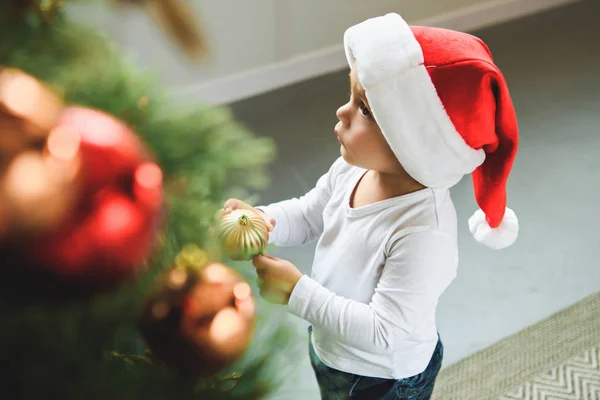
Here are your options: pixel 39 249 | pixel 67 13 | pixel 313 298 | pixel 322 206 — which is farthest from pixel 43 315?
pixel 322 206

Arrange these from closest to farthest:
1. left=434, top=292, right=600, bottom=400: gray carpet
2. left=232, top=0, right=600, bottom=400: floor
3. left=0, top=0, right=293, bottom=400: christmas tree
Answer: left=0, top=0, right=293, bottom=400: christmas tree, left=434, top=292, right=600, bottom=400: gray carpet, left=232, top=0, right=600, bottom=400: floor

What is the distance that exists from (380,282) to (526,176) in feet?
4.39

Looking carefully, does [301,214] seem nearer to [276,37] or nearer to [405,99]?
[405,99]

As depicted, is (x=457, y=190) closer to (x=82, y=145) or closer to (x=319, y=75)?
(x=319, y=75)

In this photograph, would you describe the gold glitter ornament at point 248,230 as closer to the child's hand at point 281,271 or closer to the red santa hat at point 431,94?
the child's hand at point 281,271

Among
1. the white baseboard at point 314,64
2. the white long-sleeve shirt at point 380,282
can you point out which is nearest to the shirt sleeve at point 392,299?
the white long-sleeve shirt at point 380,282

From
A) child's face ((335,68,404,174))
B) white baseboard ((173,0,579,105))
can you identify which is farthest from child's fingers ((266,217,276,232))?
white baseboard ((173,0,579,105))

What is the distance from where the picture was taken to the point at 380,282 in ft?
2.66

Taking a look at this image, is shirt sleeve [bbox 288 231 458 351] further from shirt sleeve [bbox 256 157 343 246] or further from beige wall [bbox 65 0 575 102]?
beige wall [bbox 65 0 575 102]

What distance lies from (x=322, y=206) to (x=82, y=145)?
74 centimetres

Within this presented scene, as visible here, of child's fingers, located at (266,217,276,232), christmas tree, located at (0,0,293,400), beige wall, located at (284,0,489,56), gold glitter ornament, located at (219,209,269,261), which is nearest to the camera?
christmas tree, located at (0,0,293,400)

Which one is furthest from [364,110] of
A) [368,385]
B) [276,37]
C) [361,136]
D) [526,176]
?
[276,37]

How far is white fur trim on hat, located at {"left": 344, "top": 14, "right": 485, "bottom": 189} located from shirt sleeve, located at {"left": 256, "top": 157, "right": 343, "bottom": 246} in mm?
212

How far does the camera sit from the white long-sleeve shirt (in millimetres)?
790
